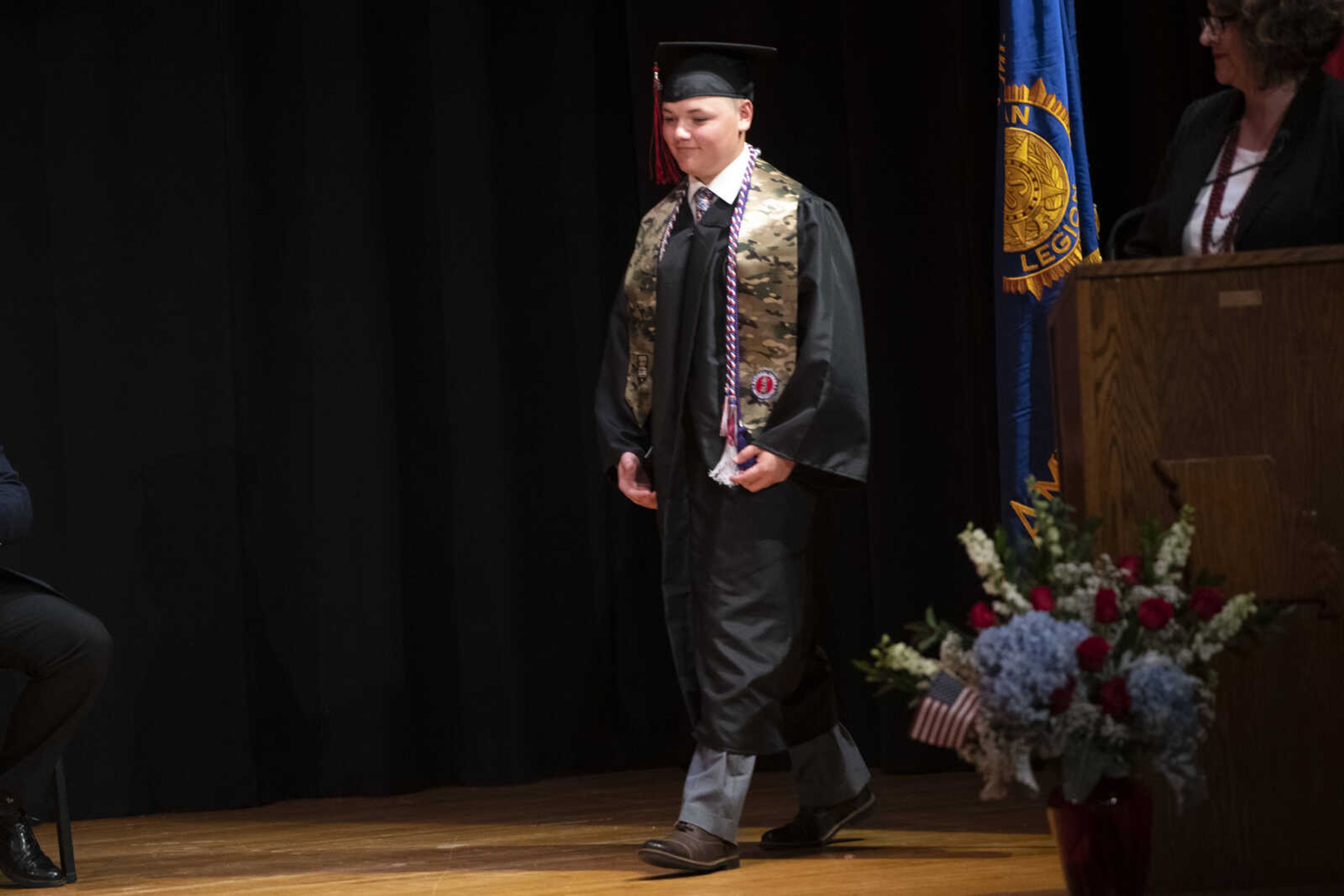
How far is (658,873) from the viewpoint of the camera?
3023 millimetres

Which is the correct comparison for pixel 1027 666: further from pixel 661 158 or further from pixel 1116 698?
pixel 661 158

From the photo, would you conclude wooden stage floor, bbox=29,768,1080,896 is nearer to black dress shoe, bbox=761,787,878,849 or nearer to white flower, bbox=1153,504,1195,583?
black dress shoe, bbox=761,787,878,849

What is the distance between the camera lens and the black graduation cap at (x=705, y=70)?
10.2 feet

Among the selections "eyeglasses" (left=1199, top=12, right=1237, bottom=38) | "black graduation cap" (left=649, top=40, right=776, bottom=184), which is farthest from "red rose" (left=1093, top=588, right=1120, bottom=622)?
"black graduation cap" (left=649, top=40, right=776, bottom=184)

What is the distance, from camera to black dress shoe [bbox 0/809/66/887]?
3.23 metres

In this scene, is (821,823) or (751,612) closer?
(751,612)

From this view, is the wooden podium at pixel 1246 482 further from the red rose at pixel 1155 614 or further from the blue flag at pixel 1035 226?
the blue flag at pixel 1035 226

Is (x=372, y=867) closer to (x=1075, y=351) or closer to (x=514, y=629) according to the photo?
(x=514, y=629)

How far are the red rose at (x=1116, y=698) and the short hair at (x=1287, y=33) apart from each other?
1.00 meters

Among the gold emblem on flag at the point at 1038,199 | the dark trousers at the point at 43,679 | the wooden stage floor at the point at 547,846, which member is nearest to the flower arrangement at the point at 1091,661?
the wooden stage floor at the point at 547,846

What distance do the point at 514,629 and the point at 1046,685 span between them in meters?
2.55

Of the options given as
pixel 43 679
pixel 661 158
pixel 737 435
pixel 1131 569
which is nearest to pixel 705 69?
pixel 661 158

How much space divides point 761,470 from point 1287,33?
1.17 metres

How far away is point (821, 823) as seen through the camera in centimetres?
319
